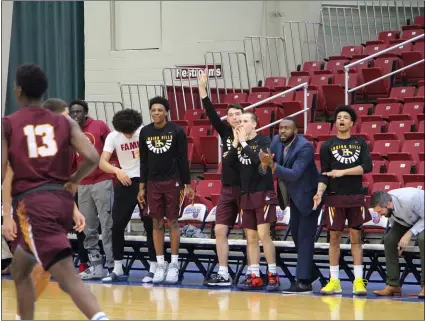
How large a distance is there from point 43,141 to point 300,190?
3.45m

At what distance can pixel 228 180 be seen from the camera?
28.4ft

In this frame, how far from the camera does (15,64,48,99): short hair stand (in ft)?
17.6

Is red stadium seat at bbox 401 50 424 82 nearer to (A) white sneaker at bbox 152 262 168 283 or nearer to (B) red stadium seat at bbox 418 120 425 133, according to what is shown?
(B) red stadium seat at bbox 418 120 425 133

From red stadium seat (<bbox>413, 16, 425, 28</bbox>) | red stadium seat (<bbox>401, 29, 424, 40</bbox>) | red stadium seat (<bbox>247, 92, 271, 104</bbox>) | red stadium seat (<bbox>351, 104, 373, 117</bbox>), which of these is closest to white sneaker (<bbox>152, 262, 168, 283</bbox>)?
red stadium seat (<bbox>351, 104, 373, 117</bbox>)

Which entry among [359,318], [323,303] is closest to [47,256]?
[359,318]

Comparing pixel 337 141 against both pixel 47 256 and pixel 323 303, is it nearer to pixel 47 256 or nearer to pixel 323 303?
pixel 323 303

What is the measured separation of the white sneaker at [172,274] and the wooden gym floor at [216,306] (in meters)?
0.43

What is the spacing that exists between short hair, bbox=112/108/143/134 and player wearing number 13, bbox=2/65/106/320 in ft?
12.0

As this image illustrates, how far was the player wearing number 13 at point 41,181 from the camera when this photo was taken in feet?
17.0

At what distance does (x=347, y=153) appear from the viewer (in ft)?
26.5

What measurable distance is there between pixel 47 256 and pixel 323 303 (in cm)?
292

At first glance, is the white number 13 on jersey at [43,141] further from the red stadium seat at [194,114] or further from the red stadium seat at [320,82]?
the red stadium seat at [194,114]

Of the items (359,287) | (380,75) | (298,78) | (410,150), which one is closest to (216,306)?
(359,287)

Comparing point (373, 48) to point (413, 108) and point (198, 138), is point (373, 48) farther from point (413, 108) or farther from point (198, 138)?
point (198, 138)
